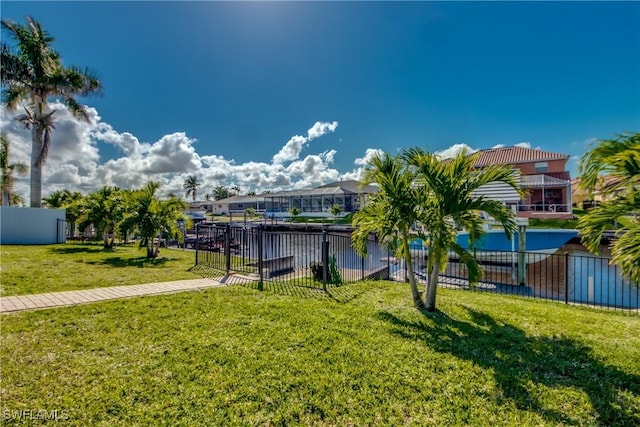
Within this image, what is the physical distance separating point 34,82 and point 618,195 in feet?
80.5

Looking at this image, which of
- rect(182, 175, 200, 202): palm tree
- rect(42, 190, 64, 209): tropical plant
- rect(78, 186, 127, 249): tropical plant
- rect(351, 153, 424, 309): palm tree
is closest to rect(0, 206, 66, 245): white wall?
rect(78, 186, 127, 249): tropical plant

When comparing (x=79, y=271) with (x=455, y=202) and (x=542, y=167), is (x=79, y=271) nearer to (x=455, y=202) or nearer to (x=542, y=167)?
(x=455, y=202)

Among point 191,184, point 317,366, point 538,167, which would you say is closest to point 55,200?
point 317,366

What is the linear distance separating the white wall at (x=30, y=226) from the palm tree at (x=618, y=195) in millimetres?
21153

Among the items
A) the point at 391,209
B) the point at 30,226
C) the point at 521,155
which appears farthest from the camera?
the point at 521,155

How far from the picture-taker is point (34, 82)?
16.4 m

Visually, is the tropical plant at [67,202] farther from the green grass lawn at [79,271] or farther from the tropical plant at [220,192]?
the tropical plant at [220,192]

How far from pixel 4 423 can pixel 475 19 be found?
12664mm

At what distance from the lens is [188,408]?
244cm

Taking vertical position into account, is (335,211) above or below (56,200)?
below

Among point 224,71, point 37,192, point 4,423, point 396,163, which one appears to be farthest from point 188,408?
point 37,192

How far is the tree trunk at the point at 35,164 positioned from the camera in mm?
16281

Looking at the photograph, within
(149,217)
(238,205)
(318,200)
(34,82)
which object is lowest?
(149,217)

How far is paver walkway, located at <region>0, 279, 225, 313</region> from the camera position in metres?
5.05
